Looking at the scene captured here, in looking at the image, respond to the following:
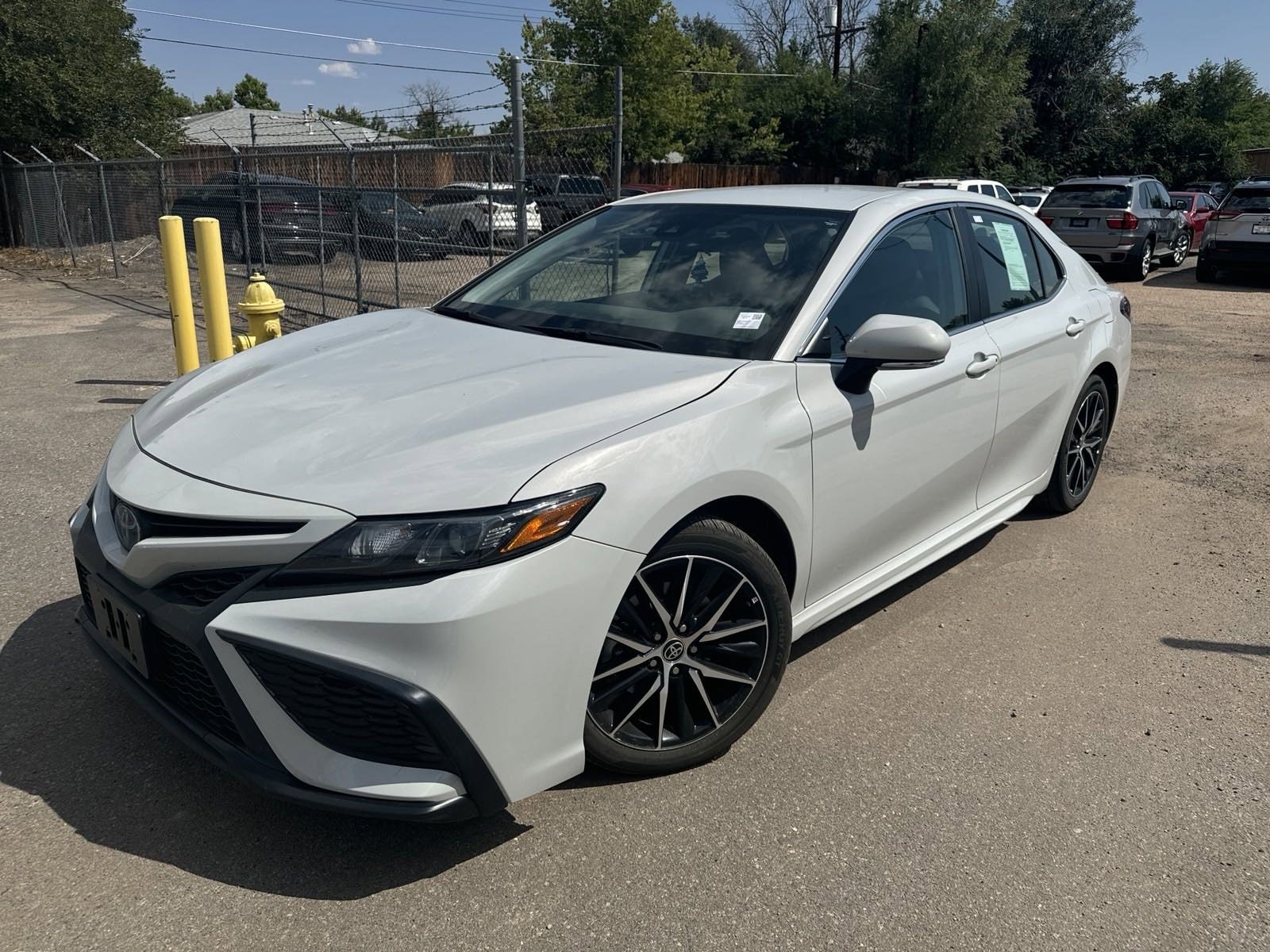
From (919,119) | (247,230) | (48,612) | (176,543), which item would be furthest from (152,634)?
(919,119)

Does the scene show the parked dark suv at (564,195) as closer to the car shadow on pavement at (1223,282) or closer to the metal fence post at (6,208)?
the car shadow on pavement at (1223,282)

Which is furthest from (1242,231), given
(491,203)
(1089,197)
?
(491,203)

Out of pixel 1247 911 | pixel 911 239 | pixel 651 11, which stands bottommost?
pixel 1247 911

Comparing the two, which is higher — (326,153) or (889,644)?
(326,153)

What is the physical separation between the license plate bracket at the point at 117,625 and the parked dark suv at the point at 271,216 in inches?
320

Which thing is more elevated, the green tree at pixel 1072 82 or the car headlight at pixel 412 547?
the green tree at pixel 1072 82

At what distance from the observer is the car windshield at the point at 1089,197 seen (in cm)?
1697

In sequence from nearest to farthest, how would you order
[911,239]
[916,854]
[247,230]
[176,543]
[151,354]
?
1. [176,543]
2. [916,854]
3. [911,239]
4. [151,354]
5. [247,230]

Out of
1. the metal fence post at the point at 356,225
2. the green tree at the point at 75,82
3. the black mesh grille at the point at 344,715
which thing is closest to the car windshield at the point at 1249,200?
the metal fence post at the point at 356,225

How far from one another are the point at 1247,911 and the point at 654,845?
4.72ft

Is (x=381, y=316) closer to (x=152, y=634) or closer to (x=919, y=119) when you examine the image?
(x=152, y=634)

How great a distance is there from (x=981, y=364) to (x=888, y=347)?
38.1 inches

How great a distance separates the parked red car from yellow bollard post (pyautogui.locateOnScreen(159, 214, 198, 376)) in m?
21.0

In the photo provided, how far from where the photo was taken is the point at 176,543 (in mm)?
2363
